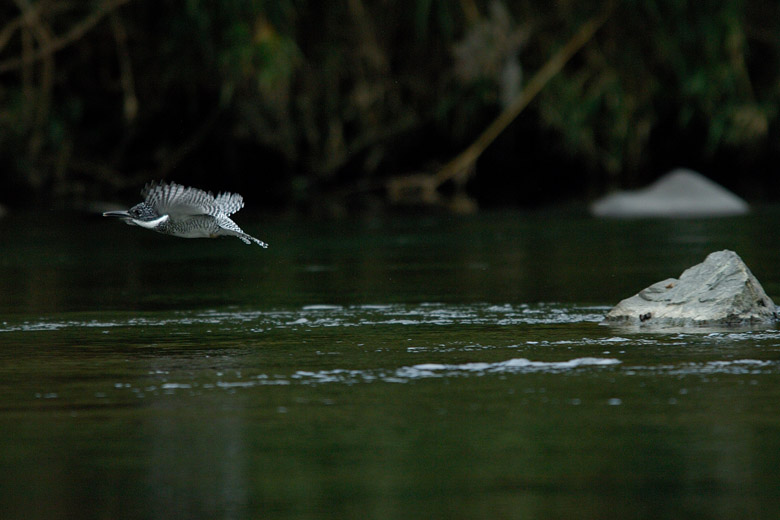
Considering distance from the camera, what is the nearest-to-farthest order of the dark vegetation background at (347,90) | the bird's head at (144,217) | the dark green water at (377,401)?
the dark green water at (377,401)
the bird's head at (144,217)
the dark vegetation background at (347,90)

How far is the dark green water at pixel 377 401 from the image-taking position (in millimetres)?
3342

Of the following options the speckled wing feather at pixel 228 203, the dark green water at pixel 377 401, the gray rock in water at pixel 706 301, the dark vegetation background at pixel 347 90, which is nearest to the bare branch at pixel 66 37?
the dark vegetation background at pixel 347 90

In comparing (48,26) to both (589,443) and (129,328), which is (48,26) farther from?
(589,443)

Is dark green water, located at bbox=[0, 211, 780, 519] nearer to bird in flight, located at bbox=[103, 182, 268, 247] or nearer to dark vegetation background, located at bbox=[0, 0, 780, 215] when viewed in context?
bird in flight, located at bbox=[103, 182, 268, 247]

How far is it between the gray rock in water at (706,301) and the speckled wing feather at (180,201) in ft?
5.68

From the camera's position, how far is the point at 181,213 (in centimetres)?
625

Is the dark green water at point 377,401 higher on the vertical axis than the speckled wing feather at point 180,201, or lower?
lower

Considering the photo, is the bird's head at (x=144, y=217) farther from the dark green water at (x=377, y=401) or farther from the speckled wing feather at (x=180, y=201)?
the dark green water at (x=377, y=401)

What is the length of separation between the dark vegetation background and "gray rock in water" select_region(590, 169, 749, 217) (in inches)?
41.3

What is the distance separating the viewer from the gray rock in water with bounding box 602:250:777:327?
19.7 ft

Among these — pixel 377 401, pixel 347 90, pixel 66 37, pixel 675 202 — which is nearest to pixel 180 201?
pixel 377 401

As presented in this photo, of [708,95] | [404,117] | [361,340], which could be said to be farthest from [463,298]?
[404,117]

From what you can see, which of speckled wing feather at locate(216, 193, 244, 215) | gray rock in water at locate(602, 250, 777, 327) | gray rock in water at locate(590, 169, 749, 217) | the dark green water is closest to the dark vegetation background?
gray rock in water at locate(590, 169, 749, 217)

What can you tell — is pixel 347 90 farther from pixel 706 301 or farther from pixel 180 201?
pixel 706 301
